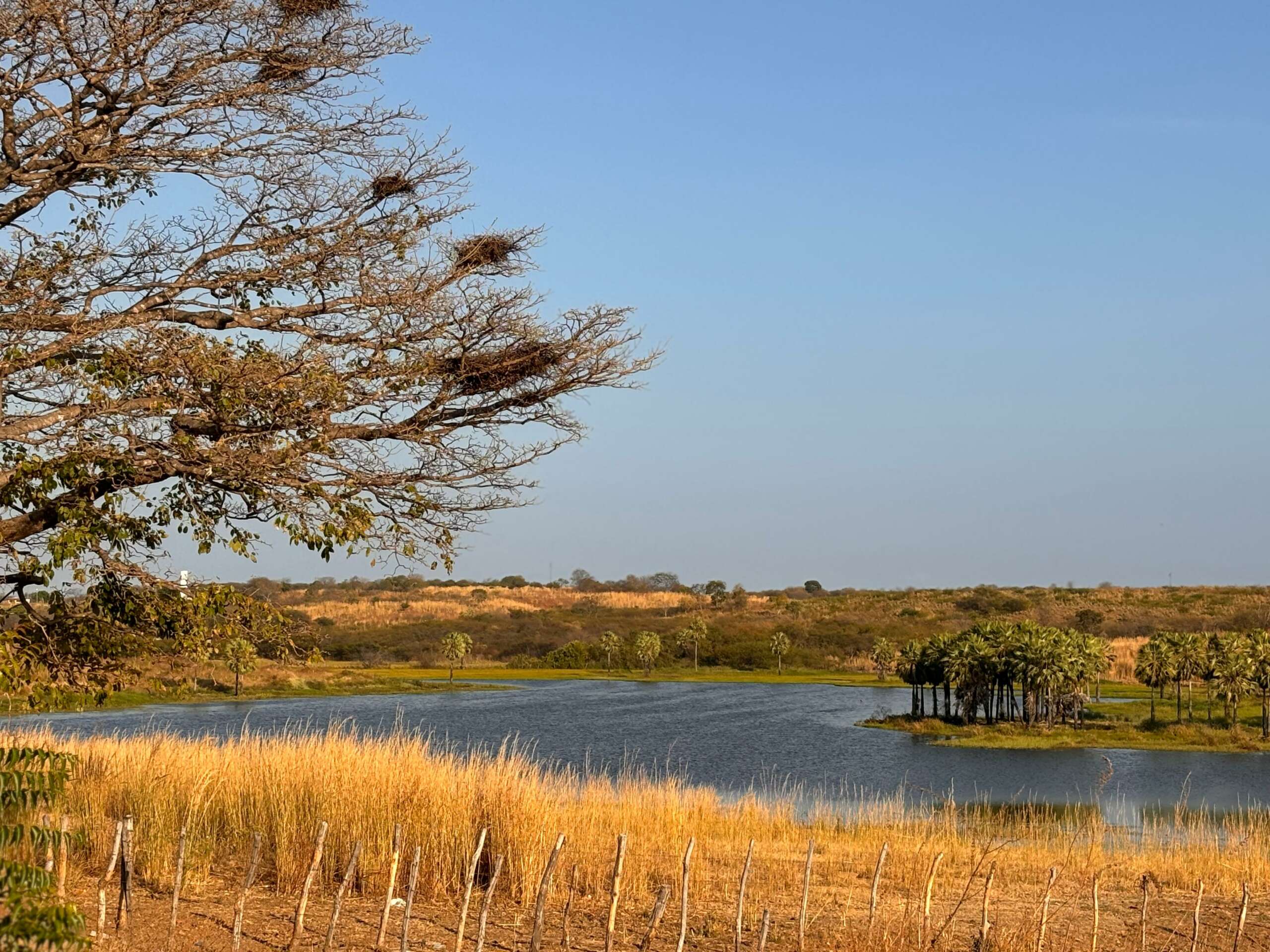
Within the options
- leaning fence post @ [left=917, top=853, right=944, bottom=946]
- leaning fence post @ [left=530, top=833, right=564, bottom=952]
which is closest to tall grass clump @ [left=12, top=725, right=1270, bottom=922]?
leaning fence post @ [left=917, top=853, right=944, bottom=946]

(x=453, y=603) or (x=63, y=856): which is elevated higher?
(x=63, y=856)

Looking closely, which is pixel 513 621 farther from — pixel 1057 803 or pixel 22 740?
pixel 22 740

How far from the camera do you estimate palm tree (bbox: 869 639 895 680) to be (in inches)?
3907

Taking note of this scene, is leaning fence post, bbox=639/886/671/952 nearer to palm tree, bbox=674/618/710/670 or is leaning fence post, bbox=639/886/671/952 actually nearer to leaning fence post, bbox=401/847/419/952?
leaning fence post, bbox=401/847/419/952

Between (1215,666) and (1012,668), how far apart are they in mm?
9996

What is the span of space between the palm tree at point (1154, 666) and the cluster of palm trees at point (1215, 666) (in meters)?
0.03

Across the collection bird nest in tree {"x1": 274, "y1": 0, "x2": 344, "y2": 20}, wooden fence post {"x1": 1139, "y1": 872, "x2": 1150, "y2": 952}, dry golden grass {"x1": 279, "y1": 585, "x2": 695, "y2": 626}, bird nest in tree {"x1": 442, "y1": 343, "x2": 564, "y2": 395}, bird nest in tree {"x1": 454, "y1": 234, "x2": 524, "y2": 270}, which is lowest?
dry golden grass {"x1": 279, "y1": 585, "x2": 695, "y2": 626}

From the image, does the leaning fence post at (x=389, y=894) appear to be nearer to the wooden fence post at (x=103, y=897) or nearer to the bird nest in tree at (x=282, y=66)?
the wooden fence post at (x=103, y=897)

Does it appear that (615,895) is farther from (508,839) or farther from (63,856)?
(63,856)

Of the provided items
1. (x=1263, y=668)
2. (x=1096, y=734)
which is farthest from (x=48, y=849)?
(x=1263, y=668)

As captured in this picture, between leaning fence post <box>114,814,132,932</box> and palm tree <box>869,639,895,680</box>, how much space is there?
93128mm

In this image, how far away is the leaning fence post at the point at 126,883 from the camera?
875 centimetres

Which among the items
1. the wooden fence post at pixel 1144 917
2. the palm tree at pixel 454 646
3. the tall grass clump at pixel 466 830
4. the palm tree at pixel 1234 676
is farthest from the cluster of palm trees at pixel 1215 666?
the wooden fence post at pixel 1144 917

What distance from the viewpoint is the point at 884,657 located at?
100 metres
